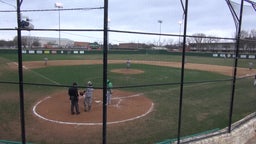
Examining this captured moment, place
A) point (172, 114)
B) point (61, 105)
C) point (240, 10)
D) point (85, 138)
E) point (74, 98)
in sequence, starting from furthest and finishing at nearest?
point (61, 105) → point (172, 114) → point (74, 98) → point (85, 138) → point (240, 10)

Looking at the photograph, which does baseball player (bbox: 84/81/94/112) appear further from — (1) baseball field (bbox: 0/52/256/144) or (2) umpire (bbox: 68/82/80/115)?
(2) umpire (bbox: 68/82/80/115)

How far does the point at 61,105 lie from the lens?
1249cm

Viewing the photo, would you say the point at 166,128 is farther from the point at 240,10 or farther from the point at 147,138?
the point at 240,10

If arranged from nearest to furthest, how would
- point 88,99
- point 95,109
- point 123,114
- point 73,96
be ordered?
point 73,96, point 123,114, point 88,99, point 95,109

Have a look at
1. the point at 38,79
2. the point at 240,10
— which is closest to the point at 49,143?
the point at 240,10

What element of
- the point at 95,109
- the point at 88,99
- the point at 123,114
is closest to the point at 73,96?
the point at 88,99

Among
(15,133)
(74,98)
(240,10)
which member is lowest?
(15,133)

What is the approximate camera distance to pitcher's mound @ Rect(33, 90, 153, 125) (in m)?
10.3

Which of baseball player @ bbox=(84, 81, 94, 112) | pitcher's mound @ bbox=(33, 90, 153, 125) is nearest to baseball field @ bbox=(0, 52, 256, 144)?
pitcher's mound @ bbox=(33, 90, 153, 125)

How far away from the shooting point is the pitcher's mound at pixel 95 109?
10.3 meters

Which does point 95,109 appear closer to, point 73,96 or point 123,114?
point 123,114

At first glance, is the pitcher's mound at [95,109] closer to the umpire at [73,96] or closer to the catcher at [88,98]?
the catcher at [88,98]

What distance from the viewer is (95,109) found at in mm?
11758

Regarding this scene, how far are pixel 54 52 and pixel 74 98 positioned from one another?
4451 centimetres
